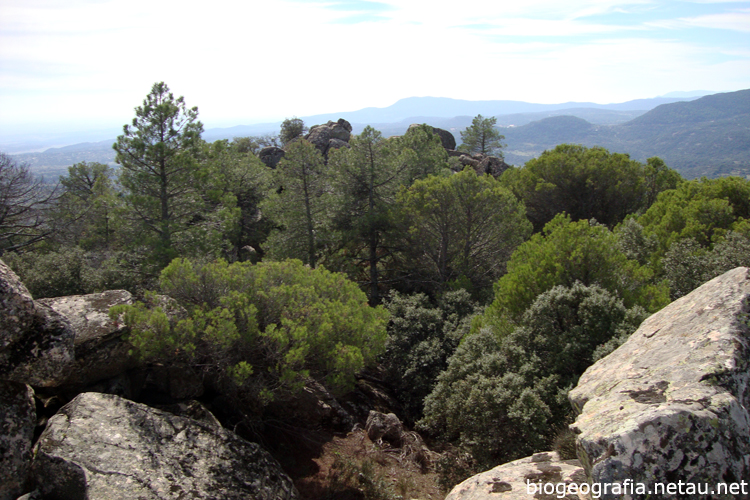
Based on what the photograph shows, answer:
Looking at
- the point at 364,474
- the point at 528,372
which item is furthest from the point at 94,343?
the point at 528,372

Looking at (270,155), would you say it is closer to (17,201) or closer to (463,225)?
(17,201)

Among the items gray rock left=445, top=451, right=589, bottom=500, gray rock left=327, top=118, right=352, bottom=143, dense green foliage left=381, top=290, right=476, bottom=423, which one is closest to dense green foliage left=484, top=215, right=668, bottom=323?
dense green foliage left=381, top=290, right=476, bottom=423

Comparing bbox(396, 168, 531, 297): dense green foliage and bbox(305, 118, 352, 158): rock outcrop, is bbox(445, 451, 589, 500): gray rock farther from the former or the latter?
bbox(305, 118, 352, 158): rock outcrop

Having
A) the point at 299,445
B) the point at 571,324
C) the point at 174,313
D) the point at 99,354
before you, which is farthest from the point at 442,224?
the point at 99,354

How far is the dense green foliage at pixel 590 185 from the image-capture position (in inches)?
1042

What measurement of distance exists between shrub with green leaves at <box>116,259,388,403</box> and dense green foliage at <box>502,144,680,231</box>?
20.2 meters

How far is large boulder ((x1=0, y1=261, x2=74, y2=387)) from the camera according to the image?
257 inches

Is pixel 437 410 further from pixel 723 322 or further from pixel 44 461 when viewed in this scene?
pixel 44 461

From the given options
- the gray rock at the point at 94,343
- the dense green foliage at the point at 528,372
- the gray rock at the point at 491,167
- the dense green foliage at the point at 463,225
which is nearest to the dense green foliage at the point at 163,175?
the gray rock at the point at 94,343

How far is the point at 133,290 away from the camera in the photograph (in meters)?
17.9

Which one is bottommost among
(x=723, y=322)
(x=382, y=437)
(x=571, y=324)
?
(x=382, y=437)

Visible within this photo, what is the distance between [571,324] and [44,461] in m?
11.6

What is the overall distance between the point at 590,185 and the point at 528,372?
20.3 m

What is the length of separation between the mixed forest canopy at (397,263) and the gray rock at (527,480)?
82.9 inches
